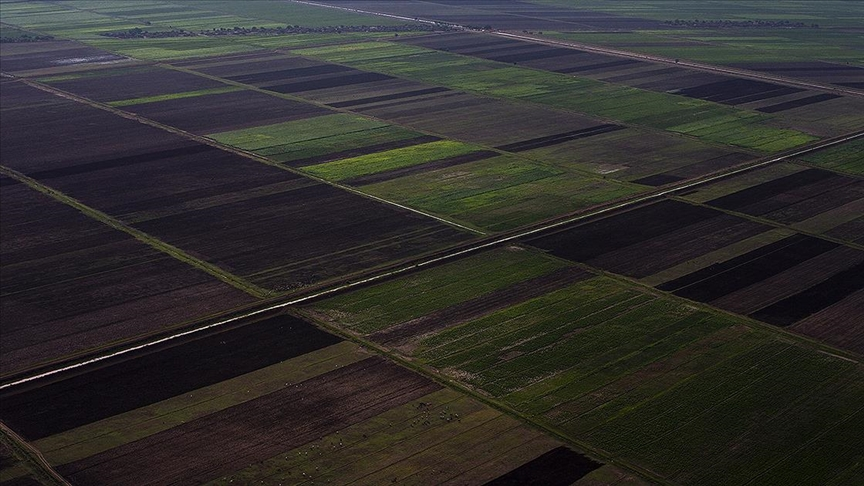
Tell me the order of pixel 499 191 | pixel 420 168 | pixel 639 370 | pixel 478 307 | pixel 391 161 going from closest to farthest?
pixel 639 370
pixel 478 307
pixel 499 191
pixel 420 168
pixel 391 161

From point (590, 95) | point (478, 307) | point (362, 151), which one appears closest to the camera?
point (478, 307)

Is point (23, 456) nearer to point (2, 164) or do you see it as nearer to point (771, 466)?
point (771, 466)

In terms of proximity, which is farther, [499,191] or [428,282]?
[499,191]

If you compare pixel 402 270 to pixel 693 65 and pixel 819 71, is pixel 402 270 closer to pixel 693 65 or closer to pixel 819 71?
pixel 693 65

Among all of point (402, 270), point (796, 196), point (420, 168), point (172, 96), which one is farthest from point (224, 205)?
point (796, 196)

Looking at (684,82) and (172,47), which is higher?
(172,47)

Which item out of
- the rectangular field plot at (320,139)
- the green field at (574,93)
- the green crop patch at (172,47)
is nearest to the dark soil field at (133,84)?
the green crop patch at (172,47)

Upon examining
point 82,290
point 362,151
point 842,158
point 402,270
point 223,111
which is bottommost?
point 82,290
